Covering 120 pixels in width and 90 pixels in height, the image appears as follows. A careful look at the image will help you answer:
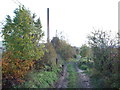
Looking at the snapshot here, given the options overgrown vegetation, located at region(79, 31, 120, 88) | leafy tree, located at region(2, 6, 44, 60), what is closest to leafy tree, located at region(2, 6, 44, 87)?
leafy tree, located at region(2, 6, 44, 60)

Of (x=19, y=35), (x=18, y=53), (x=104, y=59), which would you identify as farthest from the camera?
(x=104, y=59)

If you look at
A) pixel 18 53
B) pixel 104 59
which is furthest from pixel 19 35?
pixel 104 59

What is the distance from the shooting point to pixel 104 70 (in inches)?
242

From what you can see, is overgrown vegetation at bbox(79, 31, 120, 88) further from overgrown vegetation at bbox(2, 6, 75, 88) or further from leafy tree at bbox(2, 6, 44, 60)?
leafy tree at bbox(2, 6, 44, 60)

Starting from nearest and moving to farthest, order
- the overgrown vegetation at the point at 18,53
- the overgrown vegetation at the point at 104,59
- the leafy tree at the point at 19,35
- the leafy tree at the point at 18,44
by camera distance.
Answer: the overgrown vegetation at the point at 18,53 → the leafy tree at the point at 18,44 → the overgrown vegetation at the point at 104,59 → the leafy tree at the point at 19,35

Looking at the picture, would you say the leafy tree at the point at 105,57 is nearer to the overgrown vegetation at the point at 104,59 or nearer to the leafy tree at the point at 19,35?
the overgrown vegetation at the point at 104,59

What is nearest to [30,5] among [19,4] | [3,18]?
[19,4]

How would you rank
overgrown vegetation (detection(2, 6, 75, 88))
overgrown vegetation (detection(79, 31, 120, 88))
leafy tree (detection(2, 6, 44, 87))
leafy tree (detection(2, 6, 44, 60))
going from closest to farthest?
overgrown vegetation (detection(2, 6, 75, 88)) → leafy tree (detection(2, 6, 44, 87)) → overgrown vegetation (detection(79, 31, 120, 88)) → leafy tree (detection(2, 6, 44, 60))

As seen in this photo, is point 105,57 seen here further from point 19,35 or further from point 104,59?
point 19,35

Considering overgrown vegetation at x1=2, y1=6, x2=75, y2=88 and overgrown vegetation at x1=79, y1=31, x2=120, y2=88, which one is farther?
overgrown vegetation at x1=79, y1=31, x2=120, y2=88

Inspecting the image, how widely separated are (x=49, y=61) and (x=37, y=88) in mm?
3990

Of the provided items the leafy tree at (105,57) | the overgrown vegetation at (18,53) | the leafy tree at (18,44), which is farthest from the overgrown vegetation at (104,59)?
the leafy tree at (18,44)

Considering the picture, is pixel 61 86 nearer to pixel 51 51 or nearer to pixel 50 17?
pixel 51 51

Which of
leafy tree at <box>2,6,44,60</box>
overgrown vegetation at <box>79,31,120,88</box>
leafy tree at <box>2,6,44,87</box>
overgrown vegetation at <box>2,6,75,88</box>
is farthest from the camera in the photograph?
leafy tree at <box>2,6,44,60</box>
